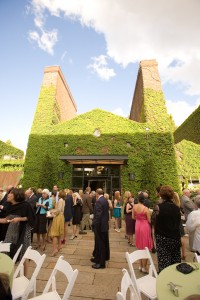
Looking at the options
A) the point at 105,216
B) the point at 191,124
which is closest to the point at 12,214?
the point at 105,216

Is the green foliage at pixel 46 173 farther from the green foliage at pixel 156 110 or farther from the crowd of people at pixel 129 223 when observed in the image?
the green foliage at pixel 156 110

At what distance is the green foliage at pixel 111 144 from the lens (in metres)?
14.8

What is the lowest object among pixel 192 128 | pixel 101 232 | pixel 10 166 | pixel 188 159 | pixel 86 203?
pixel 101 232

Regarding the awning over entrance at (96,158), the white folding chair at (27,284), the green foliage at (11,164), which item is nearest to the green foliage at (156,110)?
the awning over entrance at (96,158)

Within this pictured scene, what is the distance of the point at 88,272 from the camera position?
14.6 feet

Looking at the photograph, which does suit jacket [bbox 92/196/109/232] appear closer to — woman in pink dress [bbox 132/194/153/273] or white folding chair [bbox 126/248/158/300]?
woman in pink dress [bbox 132/194/153/273]

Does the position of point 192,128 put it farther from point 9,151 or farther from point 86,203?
point 9,151

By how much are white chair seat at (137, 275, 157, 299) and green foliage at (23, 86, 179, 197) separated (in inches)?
432

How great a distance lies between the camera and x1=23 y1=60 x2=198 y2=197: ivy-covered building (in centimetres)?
1458

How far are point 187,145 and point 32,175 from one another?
13.5 metres

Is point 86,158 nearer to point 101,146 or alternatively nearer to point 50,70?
point 101,146

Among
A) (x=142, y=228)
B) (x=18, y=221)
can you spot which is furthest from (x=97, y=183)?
(x=18, y=221)

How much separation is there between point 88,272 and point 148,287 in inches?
84.0

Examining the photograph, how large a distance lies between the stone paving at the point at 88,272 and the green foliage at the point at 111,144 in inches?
316
